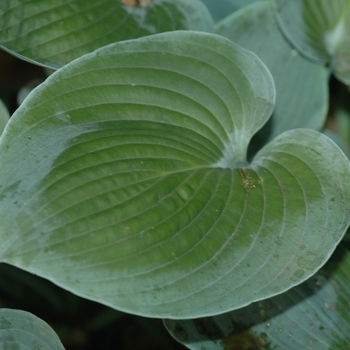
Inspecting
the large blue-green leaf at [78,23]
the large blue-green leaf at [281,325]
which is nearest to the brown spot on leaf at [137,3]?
the large blue-green leaf at [78,23]

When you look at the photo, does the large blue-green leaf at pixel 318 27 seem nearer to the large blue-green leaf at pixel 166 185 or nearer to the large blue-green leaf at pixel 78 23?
the large blue-green leaf at pixel 78 23

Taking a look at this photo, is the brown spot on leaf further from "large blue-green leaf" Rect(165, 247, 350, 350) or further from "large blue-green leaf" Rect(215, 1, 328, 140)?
"large blue-green leaf" Rect(165, 247, 350, 350)

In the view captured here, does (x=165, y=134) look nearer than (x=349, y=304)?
Yes

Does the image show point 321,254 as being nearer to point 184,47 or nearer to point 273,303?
point 273,303

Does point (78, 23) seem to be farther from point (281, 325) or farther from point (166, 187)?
point (281, 325)

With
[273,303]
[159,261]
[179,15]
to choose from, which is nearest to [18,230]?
[159,261]

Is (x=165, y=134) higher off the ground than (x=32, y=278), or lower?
higher

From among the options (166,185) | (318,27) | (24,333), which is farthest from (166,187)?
(318,27)
